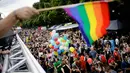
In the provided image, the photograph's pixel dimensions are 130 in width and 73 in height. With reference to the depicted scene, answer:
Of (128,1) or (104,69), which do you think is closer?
(128,1)

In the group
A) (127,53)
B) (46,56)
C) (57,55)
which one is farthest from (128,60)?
(46,56)

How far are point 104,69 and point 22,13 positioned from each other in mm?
11693

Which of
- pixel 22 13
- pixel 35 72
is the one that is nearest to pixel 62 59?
pixel 35 72

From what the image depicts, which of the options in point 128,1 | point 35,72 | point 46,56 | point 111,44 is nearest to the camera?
point 35,72

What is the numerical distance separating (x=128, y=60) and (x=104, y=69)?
1091 mm

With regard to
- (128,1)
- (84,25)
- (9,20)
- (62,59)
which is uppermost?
(9,20)

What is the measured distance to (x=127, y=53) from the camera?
1396cm

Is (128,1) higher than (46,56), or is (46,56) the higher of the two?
(128,1)

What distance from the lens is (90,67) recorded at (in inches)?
594

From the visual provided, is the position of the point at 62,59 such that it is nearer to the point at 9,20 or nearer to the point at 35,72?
the point at 35,72

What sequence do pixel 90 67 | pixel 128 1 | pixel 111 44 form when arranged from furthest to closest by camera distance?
pixel 111 44, pixel 90 67, pixel 128 1

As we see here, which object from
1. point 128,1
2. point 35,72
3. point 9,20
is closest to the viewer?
point 9,20

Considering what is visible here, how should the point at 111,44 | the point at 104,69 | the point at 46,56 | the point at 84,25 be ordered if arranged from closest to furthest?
the point at 84,25
the point at 104,69
the point at 111,44
the point at 46,56

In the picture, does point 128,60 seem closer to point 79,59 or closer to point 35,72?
point 79,59
